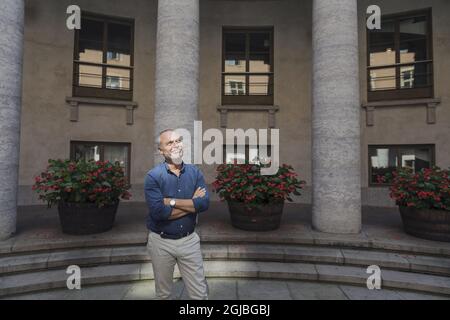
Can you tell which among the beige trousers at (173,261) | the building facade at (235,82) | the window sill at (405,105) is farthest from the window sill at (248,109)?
the beige trousers at (173,261)

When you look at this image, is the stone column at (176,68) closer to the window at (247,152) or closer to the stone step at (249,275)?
the stone step at (249,275)

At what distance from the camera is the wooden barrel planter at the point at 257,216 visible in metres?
6.75

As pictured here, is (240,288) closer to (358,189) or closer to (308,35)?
(358,189)

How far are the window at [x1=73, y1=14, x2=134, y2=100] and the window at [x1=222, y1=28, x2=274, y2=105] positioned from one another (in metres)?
4.00

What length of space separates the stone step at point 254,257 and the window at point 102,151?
245 inches

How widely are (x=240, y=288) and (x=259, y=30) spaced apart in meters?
10.9

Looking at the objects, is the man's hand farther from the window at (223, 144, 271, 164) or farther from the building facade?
the window at (223, 144, 271, 164)

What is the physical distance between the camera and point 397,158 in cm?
1116

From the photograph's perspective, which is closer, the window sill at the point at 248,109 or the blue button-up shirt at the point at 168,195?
the blue button-up shirt at the point at 168,195

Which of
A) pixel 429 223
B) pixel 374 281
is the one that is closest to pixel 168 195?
pixel 374 281

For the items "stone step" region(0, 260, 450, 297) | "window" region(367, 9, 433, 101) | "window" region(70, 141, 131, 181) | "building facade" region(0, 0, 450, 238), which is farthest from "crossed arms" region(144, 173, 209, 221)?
"window" region(367, 9, 433, 101)

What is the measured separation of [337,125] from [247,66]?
6635 mm

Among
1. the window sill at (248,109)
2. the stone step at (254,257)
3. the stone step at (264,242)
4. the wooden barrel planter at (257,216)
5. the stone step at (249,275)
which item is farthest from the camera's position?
the window sill at (248,109)

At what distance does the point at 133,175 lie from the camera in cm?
1165
